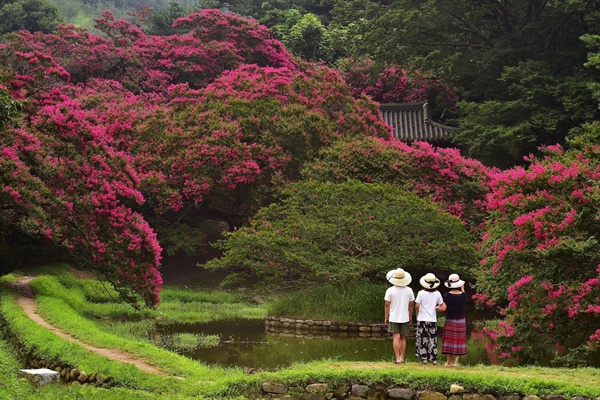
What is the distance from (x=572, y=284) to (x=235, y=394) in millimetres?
5885

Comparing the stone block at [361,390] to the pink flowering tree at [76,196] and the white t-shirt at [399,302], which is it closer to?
the white t-shirt at [399,302]

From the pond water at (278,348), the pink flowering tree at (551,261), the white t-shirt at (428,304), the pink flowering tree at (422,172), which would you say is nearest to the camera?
the white t-shirt at (428,304)

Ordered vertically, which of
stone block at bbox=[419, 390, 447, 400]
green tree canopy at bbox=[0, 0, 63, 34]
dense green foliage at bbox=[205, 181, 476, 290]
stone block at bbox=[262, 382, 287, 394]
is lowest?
stone block at bbox=[262, 382, 287, 394]

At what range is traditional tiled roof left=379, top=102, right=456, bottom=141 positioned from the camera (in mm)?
33875

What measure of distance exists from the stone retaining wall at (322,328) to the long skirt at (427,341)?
20.9 feet

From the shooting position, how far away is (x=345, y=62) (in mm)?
39562

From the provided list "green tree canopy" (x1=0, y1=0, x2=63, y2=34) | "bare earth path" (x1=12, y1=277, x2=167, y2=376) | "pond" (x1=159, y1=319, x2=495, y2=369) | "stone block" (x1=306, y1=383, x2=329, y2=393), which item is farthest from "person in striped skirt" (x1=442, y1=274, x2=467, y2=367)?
"green tree canopy" (x1=0, y1=0, x2=63, y2=34)

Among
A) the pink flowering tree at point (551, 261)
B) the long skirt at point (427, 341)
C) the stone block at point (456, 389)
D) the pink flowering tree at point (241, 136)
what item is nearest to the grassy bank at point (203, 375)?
the stone block at point (456, 389)

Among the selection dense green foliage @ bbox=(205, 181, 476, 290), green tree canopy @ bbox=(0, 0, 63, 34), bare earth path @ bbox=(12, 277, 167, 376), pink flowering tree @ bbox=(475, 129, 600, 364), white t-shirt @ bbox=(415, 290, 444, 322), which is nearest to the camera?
white t-shirt @ bbox=(415, 290, 444, 322)

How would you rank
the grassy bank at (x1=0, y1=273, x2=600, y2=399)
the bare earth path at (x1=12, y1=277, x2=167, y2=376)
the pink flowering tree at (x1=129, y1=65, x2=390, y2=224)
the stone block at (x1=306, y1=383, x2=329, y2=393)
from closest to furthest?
the grassy bank at (x1=0, y1=273, x2=600, y2=399), the stone block at (x1=306, y1=383, x2=329, y2=393), the bare earth path at (x1=12, y1=277, x2=167, y2=376), the pink flowering tree at (x1=129, y1=65, x2=390, y2=224)

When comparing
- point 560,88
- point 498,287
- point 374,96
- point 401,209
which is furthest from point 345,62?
point 498,287

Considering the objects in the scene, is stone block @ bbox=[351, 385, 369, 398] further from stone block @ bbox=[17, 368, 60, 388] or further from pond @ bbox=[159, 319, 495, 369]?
stone block @ bbox=[17, 368, 60, 388]

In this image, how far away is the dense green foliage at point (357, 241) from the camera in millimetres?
19141

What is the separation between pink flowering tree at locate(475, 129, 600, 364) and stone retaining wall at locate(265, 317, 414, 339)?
4604mm
